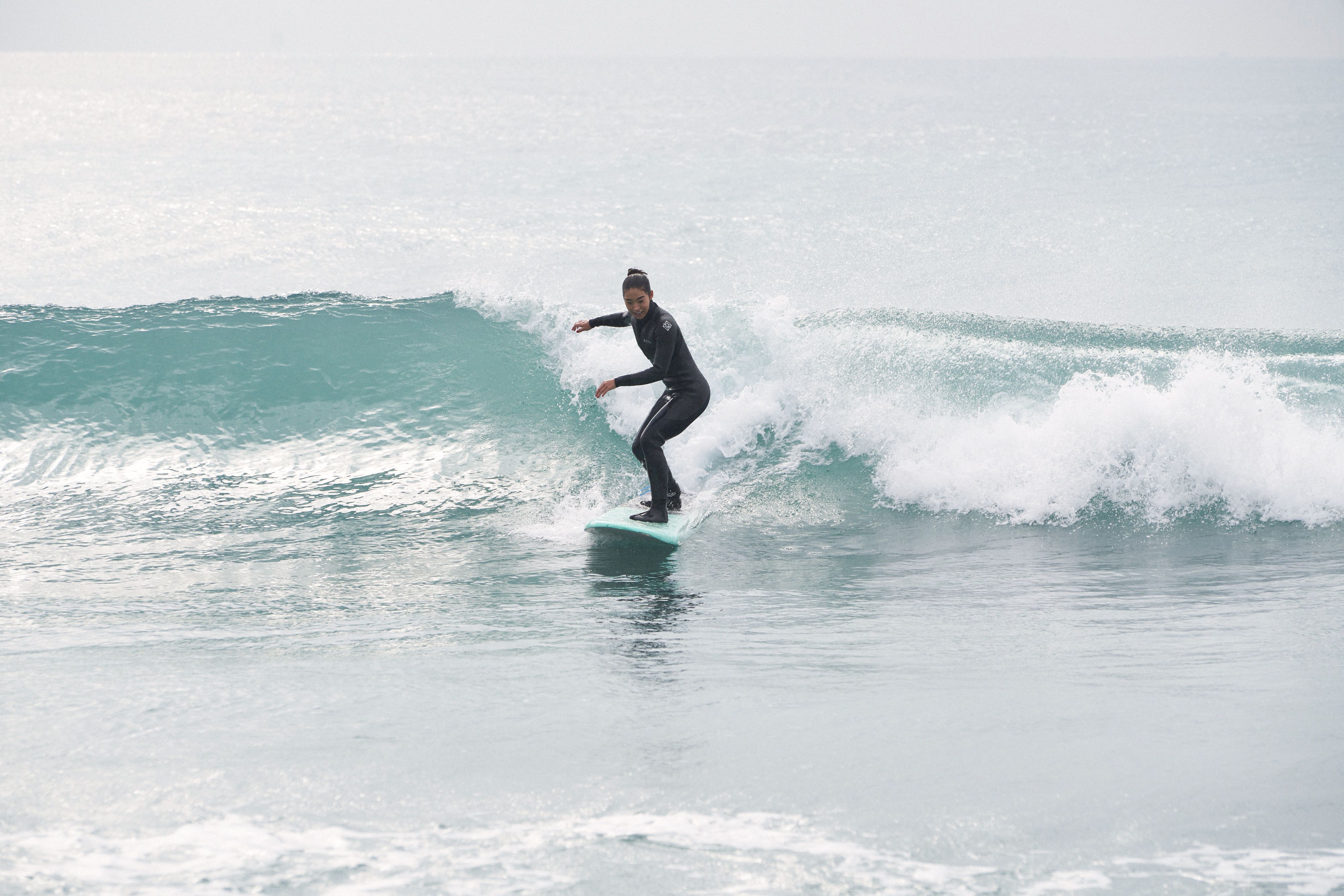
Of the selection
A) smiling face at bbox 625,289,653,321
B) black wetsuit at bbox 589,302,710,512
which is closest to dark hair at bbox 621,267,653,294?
smiling face at bbox 625,289,653,321

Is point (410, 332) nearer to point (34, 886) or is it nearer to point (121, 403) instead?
point (121, 403)

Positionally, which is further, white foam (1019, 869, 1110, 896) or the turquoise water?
the turquoise water

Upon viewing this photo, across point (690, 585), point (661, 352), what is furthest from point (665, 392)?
point (690, 585)

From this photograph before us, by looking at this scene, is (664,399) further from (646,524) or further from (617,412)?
(617,412)

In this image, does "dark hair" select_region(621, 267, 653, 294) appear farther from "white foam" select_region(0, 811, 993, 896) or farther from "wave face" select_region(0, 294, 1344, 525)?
"white foam" select_region(0, 811, 993, 896)

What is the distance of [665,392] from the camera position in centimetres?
653

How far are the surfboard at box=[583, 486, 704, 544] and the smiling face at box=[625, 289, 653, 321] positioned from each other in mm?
1226

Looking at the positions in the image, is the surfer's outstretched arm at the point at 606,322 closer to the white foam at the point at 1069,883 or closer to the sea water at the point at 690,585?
the sea water at the point at 690,585

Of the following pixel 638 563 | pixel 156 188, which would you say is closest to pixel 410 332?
pixel 638 563

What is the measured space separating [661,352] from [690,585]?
141 cm

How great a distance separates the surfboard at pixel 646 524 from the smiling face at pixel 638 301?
1.23 meters

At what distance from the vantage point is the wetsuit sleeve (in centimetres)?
616

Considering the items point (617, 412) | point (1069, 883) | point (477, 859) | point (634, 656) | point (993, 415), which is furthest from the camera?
point (617, 412)

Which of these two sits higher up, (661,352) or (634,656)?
(661,352)
